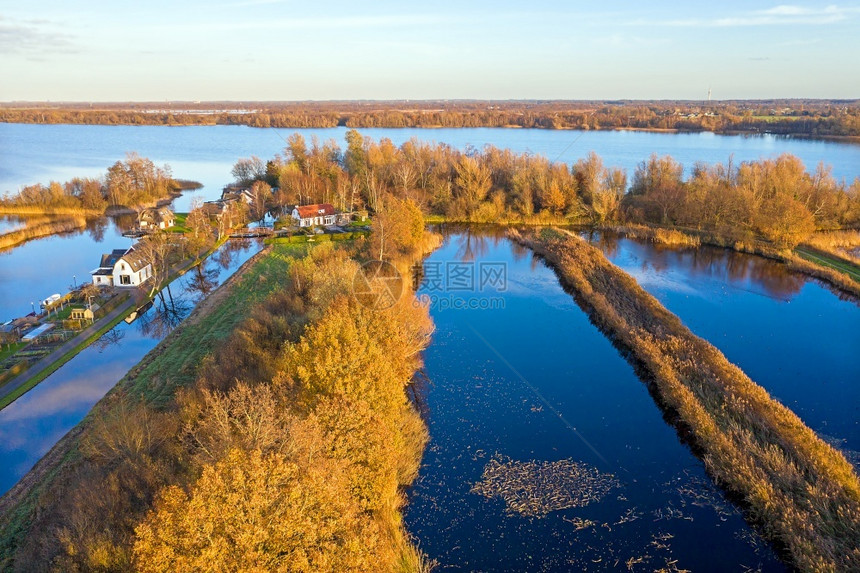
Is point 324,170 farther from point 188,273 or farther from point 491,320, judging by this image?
point 491,320

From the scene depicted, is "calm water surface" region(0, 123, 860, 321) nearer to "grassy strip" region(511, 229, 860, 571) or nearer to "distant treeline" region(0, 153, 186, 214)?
"distant treeline" region(0, 153, 186, 214)

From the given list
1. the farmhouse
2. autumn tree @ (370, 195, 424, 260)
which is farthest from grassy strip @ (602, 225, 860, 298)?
the farmhouse

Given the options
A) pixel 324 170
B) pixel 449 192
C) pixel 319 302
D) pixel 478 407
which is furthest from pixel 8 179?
pixel 478 407

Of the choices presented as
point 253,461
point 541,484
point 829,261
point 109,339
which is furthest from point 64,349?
point 829,261

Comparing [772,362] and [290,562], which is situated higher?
[290,562]

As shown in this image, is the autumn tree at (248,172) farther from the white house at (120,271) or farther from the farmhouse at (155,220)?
the white house at (120,271)

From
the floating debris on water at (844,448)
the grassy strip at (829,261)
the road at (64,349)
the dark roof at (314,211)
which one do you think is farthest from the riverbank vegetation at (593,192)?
the road at (64,349)
